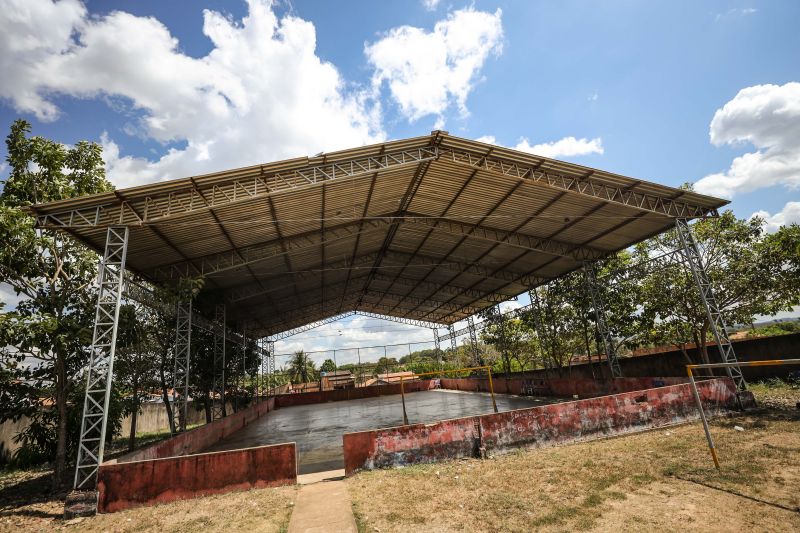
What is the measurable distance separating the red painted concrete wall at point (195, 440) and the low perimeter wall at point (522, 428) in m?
5.45

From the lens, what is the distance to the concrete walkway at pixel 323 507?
19.5ft

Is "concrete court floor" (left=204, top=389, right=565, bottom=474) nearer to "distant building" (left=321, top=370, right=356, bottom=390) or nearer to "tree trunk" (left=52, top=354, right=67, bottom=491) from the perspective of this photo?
"tree trunk" (left=52, top=354, right=67, bottom=491)

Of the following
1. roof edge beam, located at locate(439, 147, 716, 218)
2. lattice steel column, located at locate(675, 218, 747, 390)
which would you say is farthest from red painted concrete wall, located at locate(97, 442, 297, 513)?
lattice steel column, located at locate(675, 218, 747, 390)

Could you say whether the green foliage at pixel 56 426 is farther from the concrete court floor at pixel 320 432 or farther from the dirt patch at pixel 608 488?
the dirt patch at pixel 608 488

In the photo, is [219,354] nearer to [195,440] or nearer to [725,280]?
[195,440]

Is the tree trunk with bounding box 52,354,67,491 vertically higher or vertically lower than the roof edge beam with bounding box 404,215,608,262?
lower

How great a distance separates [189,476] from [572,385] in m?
17.4

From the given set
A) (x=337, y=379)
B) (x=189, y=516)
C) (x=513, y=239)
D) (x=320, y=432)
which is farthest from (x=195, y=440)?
(x=337, y=379)

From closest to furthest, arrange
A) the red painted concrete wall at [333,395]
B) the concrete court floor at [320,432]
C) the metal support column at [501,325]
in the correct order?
the concrete court floor at [320,432] < the metal support column at [501,325] < the red painted concrete wall at [333,395]

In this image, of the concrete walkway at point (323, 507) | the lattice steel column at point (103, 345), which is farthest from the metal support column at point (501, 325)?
the lattice steel column at point (103, 345)

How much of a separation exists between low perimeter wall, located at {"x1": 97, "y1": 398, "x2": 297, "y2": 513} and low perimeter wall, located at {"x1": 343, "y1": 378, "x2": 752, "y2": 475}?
62.8 inches

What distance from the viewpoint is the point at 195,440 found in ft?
44.0

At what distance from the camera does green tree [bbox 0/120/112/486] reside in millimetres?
9258

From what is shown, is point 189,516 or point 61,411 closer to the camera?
point 189,516
